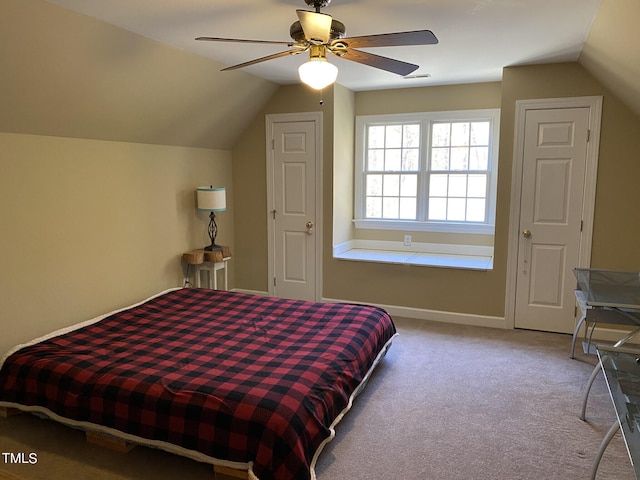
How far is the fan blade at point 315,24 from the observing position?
6.75ft

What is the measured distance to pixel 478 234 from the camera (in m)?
5.04

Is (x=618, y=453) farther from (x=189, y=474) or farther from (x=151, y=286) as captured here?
(x=151, y=286)

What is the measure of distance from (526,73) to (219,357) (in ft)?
11.4

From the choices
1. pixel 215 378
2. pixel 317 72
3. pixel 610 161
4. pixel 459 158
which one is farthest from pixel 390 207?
pixel 215 378

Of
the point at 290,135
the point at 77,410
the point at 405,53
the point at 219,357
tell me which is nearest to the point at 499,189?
the point at 405,53

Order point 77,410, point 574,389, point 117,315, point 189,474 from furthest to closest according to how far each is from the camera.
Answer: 1. point 117,315
2. point 574,389
3. point 77,410
4. point 189,474

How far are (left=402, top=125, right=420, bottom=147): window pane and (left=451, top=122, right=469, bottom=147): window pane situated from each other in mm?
371

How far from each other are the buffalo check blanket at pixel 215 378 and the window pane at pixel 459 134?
238 centimetres

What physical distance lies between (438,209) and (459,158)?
585 mm

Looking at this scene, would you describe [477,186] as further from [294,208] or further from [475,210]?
[294,208]

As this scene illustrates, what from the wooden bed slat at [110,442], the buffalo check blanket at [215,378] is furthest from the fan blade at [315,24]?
the wooden bed slat at [110,442]

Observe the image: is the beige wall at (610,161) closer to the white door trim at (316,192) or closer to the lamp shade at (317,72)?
the white door trim at (316,192)

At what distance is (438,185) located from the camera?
204 inches

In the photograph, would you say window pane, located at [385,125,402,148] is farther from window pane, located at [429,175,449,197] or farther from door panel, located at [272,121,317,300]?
door panel, located at [272,121,317,300]
